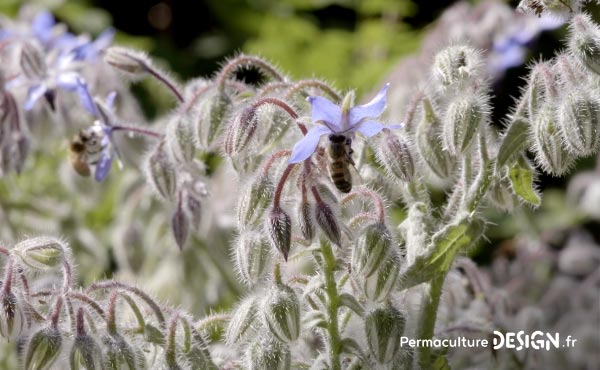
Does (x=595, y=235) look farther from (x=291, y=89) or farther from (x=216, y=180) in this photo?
(x=291, y=89)

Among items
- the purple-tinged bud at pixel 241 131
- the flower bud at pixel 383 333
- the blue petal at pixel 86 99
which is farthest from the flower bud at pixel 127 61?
the flower bud at pixel 383 333

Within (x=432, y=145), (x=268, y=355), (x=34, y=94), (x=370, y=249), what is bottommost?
(x=268, y=355)

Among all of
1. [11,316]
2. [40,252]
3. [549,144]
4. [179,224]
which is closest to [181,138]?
[179,224]

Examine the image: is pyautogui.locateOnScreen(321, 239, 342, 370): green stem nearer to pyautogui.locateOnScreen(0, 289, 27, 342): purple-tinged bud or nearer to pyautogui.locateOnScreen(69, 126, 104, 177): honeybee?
pyautogui.locateOnScreen(0, 289, 27, 342): purple-tinged bud

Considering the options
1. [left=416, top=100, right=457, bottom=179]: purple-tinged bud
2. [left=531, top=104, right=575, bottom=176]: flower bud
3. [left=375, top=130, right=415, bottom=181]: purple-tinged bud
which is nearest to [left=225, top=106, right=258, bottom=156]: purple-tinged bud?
[left=375, top=130, right=415, bottom=181]: purple-tinged bud

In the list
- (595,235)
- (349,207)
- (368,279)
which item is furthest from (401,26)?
(368,279)

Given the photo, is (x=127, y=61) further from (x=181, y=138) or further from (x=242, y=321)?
(x=242, y=321)

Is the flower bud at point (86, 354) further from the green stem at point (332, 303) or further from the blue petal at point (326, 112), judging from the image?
the blue petal at point (326, 112)
